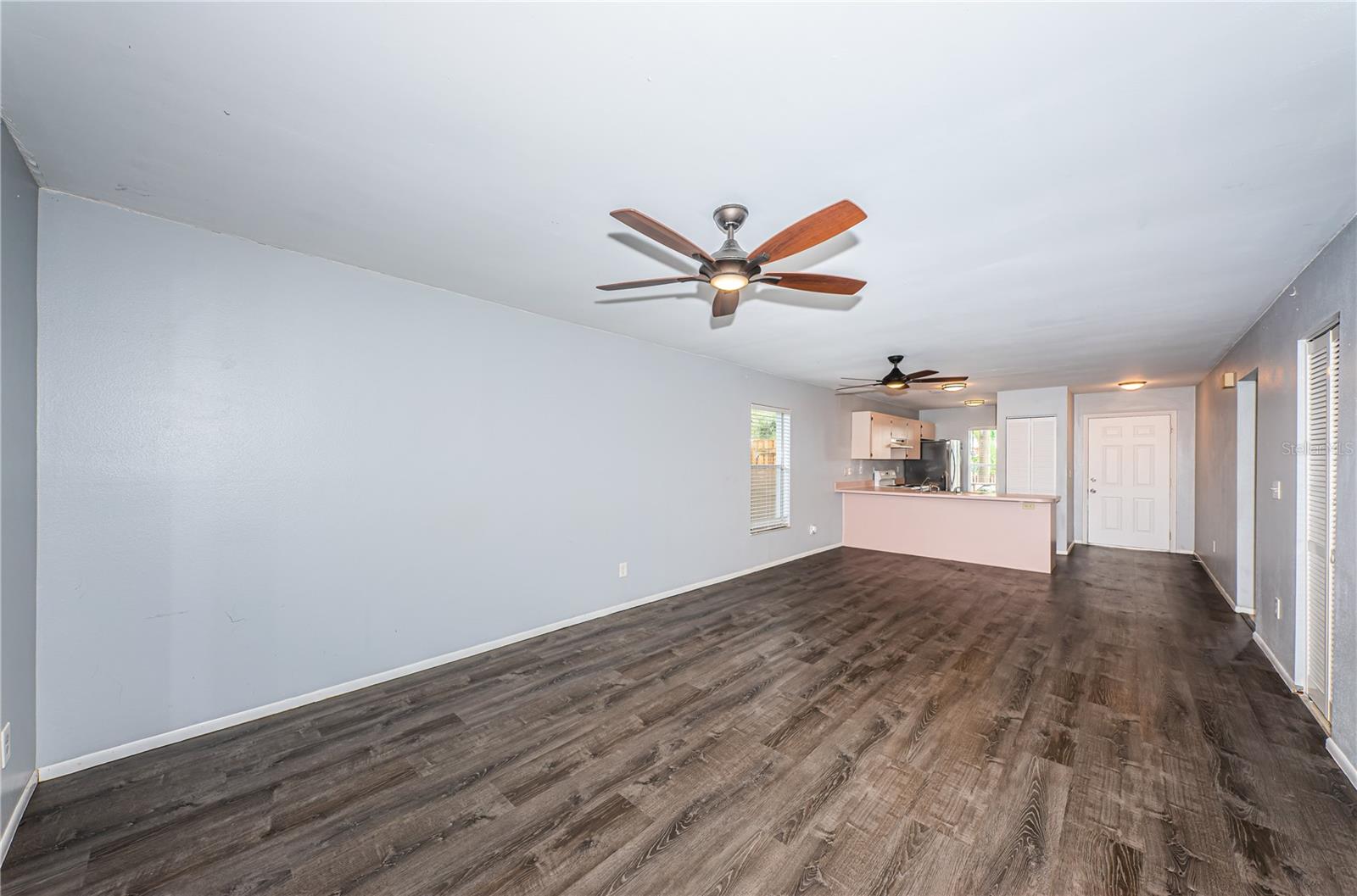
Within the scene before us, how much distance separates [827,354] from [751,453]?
149 centimetres

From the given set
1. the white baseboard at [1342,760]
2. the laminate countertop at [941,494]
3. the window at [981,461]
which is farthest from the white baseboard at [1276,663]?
the window at [981,461]

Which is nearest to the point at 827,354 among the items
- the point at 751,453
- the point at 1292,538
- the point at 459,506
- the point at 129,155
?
the point at 751,453

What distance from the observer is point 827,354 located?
16.1 ft

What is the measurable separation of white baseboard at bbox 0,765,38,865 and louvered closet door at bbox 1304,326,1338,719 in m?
0.84

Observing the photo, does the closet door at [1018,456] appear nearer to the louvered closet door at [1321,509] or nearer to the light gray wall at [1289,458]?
the light gray wall at [1289,458]

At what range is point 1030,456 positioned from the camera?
23.4ft

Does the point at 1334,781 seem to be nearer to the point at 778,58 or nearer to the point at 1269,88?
the point at 1269,88

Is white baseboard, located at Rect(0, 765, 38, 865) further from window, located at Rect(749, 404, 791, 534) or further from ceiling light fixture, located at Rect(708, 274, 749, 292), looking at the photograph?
window, located at Rect(749, 404, 791, 534)

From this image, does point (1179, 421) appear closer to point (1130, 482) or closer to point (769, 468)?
point (1130, 482)

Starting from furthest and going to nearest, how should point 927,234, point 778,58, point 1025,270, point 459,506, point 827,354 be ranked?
1. point 827,354
2. point 459,506
3. point 1025,270
4. point 927,234
5. point 778,58

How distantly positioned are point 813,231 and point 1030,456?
712cm

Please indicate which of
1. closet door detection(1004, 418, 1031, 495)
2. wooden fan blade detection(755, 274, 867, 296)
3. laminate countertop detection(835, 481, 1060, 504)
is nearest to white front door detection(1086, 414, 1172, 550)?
closet door detection(1004, 418, 1031, 495)

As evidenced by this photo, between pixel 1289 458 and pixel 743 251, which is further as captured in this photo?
pixel 1289 458

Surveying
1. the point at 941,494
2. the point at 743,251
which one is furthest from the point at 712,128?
the point at 941,494
